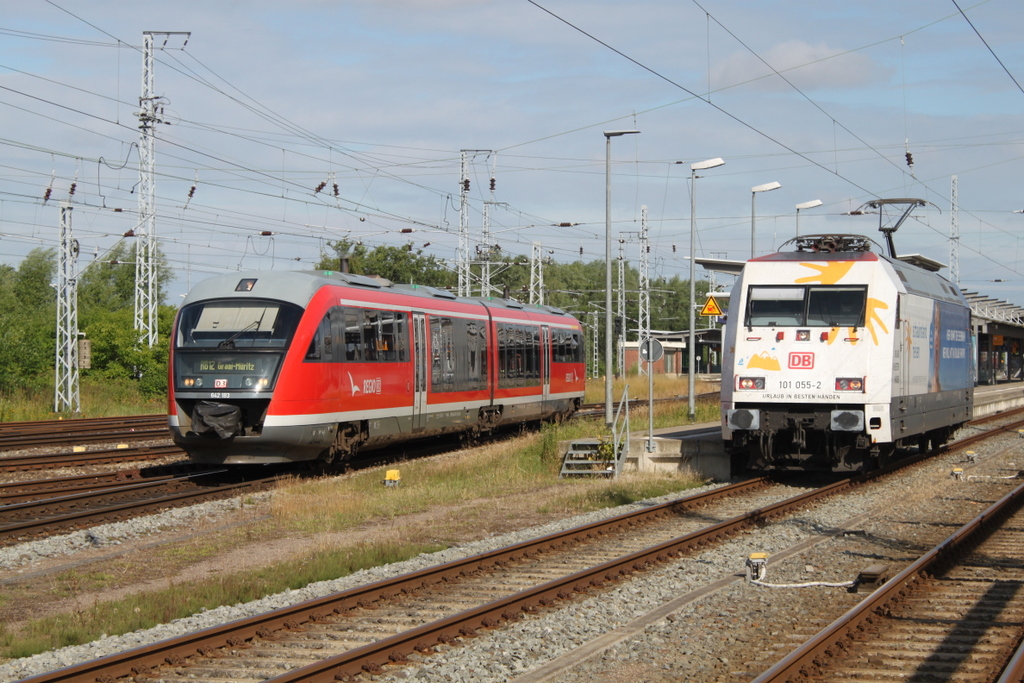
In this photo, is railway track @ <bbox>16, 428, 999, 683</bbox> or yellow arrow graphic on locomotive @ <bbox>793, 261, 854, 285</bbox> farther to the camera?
yellow arrow graphic on locomotive @ <bbox>793, 261, 854, 285</bbox>

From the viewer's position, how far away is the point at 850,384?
53.6 feet

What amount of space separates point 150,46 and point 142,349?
11126 millimetres

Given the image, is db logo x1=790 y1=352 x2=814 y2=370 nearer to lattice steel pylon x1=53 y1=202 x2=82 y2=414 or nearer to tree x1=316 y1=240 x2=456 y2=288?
lattice steel pylon x1=53 y1=202 x2=82 y2=414

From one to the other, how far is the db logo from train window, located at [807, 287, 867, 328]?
499 mm

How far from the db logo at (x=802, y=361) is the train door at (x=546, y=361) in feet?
40.5

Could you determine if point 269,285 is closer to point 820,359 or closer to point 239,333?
point 239,333

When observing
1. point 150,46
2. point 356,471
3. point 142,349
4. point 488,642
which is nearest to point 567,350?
point 356,471

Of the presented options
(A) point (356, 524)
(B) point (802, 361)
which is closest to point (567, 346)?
(B) point (802, 361)

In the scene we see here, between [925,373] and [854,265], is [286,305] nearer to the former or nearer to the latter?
[854,265]

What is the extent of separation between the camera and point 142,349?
129 ft

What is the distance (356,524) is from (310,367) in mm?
4048

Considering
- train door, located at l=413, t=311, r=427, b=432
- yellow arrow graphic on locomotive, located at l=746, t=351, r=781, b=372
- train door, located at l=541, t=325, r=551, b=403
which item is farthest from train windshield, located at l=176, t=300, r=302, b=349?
train door, located at l=541, t=325, r=551, b=403

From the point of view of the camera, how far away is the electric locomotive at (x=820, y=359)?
16328mm

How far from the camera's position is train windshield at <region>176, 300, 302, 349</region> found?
16859mm
